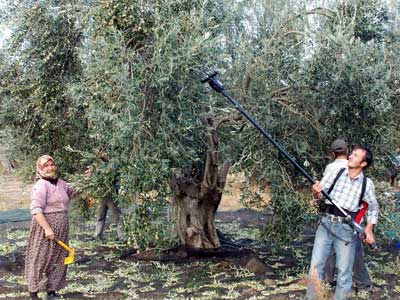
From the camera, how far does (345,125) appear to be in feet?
18.6

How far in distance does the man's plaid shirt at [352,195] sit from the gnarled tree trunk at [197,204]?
10.1ft

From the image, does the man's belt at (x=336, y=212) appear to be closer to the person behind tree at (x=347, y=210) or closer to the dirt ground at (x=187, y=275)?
the person behind tree at (x=347, y=210)

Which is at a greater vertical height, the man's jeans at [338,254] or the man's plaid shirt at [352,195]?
the man's plaid shirt at [352,195]

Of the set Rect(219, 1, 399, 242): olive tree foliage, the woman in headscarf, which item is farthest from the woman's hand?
Rect(219, 1, 399, 242): olive tree foliage

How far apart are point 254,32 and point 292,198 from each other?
1956 millimetres

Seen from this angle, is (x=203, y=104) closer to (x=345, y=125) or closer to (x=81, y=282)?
(x=345, y=125)

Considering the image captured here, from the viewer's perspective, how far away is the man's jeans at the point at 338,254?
4.68m

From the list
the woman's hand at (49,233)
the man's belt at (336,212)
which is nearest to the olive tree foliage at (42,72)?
the woman's hand at (49,233)

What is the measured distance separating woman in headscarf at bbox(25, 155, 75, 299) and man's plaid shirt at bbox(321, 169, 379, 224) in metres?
2.72

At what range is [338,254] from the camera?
475 cm

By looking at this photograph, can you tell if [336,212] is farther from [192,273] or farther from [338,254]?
[192,273]

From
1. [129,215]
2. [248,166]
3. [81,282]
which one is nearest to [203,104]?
[248,166]

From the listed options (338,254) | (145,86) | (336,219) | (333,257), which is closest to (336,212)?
(336,219)

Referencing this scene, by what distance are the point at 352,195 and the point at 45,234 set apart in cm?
297
